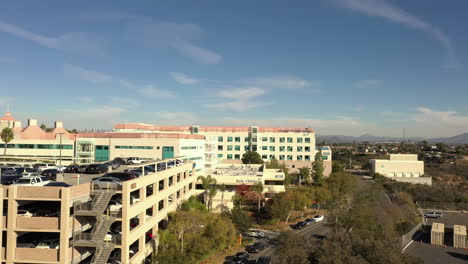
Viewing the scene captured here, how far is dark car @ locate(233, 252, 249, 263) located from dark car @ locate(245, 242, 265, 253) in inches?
80.8

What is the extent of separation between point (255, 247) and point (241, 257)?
3.98m

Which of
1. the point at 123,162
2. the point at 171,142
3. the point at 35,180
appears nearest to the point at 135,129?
the point at 171,142

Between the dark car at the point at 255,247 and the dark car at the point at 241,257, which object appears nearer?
the dark car at the point at 241,257

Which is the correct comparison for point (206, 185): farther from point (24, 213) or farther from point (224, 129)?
point (224, 129)

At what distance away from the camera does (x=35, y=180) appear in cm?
2838

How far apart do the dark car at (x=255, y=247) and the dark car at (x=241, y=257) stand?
6.74 ft

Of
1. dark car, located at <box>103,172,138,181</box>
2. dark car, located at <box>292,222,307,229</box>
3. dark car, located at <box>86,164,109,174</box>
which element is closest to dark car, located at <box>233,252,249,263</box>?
dark car, located at <box>103,172,138,181</box>

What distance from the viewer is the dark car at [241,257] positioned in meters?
38.0

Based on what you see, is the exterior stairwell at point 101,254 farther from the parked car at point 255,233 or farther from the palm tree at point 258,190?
the palm tree at point 258,190

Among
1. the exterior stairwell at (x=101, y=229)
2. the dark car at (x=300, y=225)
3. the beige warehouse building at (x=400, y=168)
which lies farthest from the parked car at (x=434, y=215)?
the exterior stairwell at (x=101, y=229)

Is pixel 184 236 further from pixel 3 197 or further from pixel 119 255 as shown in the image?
pixel 3 197

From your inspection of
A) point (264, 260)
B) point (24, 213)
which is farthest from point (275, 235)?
point (24, 213)

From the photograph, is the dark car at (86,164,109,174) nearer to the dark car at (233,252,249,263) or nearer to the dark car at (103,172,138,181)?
the dark car at (103,172,138,181)

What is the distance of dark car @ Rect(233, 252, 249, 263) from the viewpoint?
38.0 m
